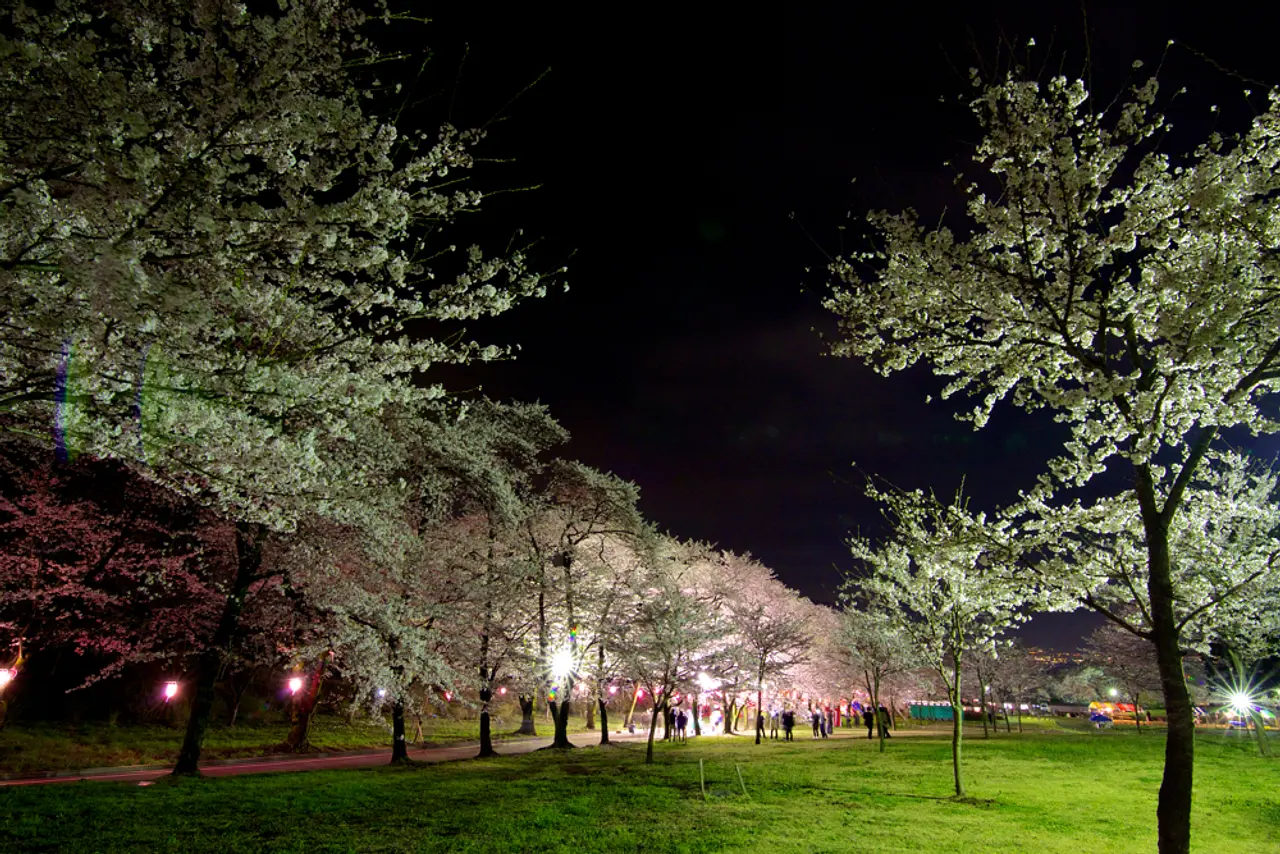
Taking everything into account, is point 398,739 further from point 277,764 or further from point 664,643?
point 664,643

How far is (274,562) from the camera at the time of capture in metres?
17.1

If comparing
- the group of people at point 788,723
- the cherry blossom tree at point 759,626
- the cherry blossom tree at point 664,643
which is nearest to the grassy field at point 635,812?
the cherry blossom tree at point 664,643

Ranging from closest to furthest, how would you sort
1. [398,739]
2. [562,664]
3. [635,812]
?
[635,812]
[398,739]
[562,664]

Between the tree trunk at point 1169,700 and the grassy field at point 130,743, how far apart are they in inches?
653

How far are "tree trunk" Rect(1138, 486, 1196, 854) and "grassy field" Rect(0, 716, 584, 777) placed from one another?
16579 millimetres

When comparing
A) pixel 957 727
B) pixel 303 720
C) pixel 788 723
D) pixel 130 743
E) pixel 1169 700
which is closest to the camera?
pixel 1169 700

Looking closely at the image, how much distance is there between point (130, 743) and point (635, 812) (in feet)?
66.5

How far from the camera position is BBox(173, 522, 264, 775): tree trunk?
15.2m

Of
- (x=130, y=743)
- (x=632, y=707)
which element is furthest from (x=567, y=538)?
(x=130, y=743)

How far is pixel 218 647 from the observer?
15.5m

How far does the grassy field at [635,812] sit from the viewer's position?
9242 mm

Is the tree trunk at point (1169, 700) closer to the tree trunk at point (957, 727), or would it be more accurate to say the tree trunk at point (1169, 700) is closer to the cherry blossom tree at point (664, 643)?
the tree trunk at point (957, 727)

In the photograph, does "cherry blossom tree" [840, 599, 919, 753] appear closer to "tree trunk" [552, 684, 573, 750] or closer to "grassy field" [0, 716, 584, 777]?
"tree trunk" [552, 684, 573, 750]

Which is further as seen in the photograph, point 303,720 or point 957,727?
point 303,720
